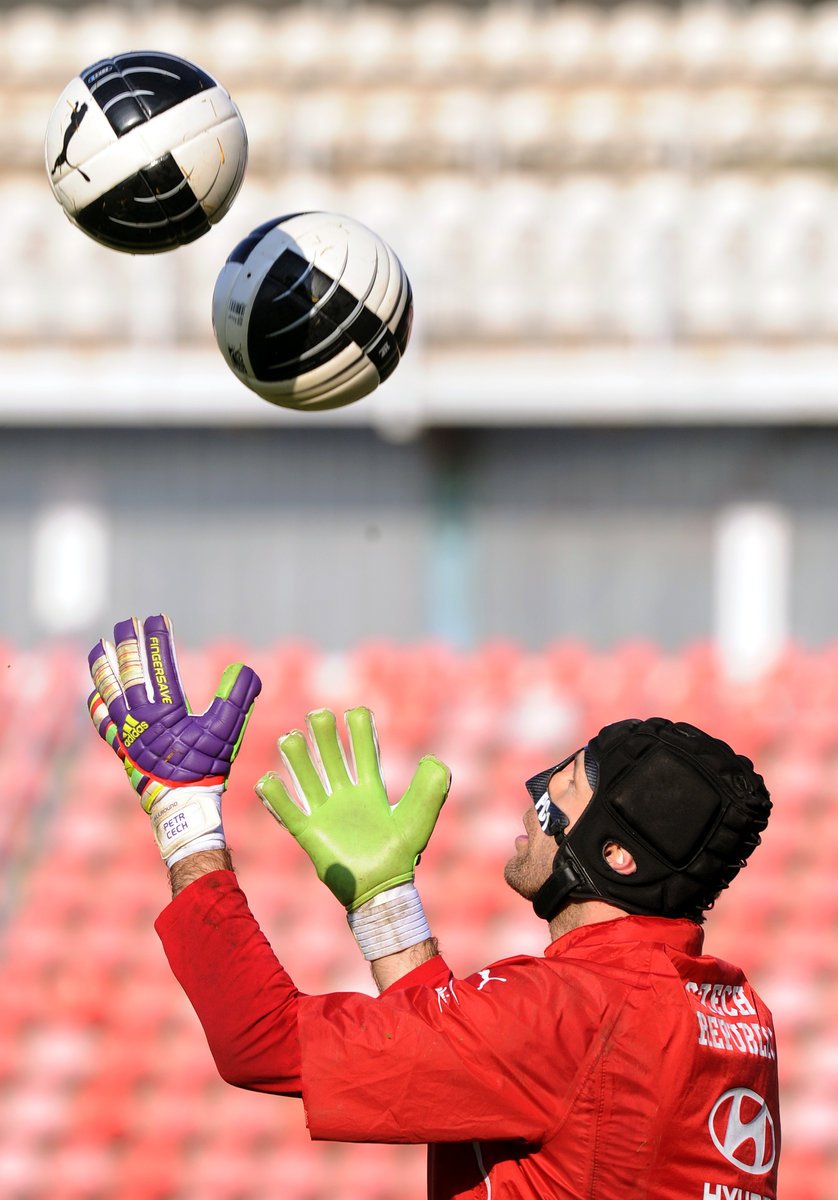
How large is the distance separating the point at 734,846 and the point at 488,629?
776 cm

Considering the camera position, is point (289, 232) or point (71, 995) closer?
point (289, 232)

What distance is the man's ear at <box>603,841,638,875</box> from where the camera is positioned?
7.13 ft

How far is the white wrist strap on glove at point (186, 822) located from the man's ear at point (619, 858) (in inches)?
21.2

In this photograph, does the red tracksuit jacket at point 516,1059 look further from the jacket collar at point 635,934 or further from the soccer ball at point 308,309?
the soccer ball at point 308,309

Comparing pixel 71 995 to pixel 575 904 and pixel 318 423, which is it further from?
pixel 575 904

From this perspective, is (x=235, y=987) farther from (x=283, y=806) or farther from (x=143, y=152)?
(x=143, y=152)

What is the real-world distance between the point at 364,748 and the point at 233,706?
201 millimetres

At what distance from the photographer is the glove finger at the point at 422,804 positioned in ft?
7.29

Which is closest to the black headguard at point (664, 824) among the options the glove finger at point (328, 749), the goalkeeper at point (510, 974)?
the goalkeeper at point (510, 974)

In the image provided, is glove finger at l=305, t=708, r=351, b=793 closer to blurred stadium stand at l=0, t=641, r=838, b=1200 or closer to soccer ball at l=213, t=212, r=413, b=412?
soccer ball at l=213, t=212, r=413, b=412

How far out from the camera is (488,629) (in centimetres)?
991

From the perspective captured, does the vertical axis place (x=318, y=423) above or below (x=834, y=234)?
below

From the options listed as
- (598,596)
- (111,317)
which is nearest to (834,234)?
(598,596)

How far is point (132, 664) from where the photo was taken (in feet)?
7.29
